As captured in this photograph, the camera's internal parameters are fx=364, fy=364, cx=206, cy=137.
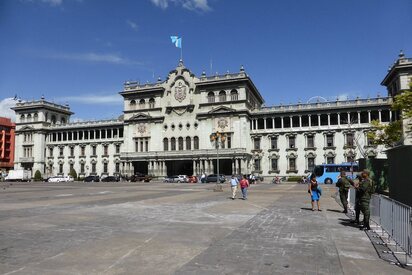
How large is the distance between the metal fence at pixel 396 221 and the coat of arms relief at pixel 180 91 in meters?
67.1

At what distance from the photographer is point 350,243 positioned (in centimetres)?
1027

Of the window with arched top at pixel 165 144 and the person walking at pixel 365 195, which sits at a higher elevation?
the window with arched top at pixel 165 144

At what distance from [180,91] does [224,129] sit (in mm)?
13442

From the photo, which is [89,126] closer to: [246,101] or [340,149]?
[246,101]

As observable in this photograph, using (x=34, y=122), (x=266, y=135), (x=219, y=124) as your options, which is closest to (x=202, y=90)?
(x=219, y=124)

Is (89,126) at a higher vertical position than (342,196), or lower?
higher

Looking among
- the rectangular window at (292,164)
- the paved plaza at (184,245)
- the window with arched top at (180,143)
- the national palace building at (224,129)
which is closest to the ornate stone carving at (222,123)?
the national palace building at (224,129)

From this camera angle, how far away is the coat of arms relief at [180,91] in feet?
258

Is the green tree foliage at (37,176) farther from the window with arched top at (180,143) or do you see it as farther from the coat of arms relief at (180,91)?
the coat of arms relief at (180,91)

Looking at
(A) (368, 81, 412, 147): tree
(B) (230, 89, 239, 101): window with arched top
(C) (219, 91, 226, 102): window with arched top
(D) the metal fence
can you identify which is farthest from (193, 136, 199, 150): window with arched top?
(D) the metal fence

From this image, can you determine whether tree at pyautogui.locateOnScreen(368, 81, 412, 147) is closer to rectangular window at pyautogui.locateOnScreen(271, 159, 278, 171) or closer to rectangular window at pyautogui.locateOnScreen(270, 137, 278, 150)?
rectangular window at pyautogui.locateOnScreen(271, 159, 278, 171)

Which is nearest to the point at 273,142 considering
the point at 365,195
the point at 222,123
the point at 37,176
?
the point at 222,123

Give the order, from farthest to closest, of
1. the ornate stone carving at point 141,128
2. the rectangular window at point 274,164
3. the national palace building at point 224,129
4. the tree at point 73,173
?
the tree at point 73,173 < the ornate stone carving at point 141,128 < the rectangular window at point 274,164 < the national palace building at point 224,129

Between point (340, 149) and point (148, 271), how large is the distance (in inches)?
2636
